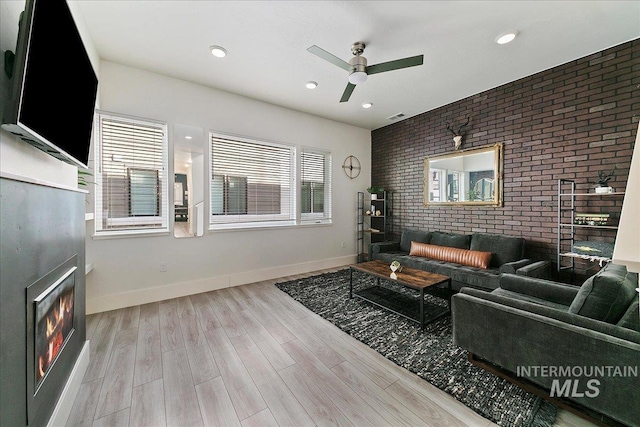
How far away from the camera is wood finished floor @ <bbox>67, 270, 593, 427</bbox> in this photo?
4.77 ft

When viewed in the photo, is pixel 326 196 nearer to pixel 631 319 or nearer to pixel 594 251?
pixel 594 251

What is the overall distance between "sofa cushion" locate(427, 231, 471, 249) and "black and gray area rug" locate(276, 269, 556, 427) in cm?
117

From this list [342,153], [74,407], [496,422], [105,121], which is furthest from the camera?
[342,153]

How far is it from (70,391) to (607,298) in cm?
337

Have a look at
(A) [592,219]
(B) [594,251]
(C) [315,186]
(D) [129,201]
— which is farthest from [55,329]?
(A) [592,219]

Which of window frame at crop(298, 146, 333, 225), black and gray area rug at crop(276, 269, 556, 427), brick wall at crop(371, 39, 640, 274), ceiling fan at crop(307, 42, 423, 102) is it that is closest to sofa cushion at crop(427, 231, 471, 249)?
brick wall at crop(371, 39, 640, 274)

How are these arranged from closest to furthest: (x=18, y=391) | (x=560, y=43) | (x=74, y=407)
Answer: (x=18, y=391) → (x=74, y=407) → (x=560, y=43)

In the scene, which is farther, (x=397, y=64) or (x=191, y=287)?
(x=191, y=287)

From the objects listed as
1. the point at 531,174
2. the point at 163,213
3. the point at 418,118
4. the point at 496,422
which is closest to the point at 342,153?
the point at 418,118

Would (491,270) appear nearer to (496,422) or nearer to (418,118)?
(496,422)

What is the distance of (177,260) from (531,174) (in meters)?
4.99

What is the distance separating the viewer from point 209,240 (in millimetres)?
3602

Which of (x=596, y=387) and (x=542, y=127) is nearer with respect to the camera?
(x=596, y=387)

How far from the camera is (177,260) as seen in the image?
A: 335cm
